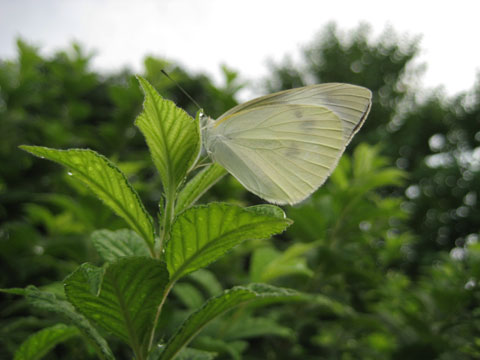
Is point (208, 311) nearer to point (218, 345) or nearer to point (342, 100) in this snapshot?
point (218, 345)

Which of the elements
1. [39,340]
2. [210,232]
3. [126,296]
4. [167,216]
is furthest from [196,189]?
[39,340]

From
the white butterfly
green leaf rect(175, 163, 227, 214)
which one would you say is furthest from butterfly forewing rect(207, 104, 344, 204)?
green leaf rect(175, 163, 227, 214)

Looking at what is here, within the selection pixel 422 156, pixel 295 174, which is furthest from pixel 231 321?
pixel 422 156

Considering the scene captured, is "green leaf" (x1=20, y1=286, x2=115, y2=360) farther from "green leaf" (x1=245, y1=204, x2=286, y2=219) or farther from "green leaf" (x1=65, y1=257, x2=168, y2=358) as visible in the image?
"green leaf" (x1=245, y1=204, x2=286, y2=219)

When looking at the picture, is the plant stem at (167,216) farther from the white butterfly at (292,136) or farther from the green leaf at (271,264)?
the green leaf at (271,264)

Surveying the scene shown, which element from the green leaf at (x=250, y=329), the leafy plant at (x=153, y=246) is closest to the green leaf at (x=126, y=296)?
the leafy plant at (x=153, y=246)

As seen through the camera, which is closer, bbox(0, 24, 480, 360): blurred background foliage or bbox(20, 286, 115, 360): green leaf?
bbox(20, 286, 115, 360): green leaf

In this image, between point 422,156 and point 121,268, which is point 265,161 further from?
point 422,156
